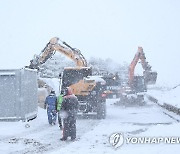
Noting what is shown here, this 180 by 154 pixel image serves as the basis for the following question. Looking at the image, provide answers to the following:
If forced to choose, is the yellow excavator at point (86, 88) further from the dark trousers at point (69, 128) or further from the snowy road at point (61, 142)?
the dark trousers at point (69, 128)

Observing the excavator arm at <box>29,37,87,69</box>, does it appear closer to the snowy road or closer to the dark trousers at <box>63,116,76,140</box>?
the snowy road

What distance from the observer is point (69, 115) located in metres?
13.6

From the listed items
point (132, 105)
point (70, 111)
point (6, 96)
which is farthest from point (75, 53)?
point (6, 96)

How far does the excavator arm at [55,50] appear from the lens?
26.4 meters

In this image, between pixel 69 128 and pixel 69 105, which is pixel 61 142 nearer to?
pixel 69 128

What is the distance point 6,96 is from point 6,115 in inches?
20.4

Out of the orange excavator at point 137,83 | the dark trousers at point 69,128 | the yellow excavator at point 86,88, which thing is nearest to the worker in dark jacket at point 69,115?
the dark trousers at point 69,128

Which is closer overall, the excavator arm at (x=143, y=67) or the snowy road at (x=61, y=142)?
the snowy road at (x=61, y=142)

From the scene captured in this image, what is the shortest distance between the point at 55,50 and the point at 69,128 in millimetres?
14426

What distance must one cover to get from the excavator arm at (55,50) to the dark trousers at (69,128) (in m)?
12.8

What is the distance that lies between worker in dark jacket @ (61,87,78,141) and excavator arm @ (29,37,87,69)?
1241 centimetres

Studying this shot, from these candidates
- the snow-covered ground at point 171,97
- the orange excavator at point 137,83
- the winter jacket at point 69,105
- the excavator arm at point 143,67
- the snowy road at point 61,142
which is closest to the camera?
the snowy road at point 61,142

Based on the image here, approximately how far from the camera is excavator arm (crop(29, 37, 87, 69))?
86.7 feet

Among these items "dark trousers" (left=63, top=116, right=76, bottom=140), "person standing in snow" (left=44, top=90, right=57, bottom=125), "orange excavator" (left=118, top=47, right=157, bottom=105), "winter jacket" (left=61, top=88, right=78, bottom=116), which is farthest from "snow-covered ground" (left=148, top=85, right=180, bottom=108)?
"dark trousers" (left=63, top=116, right=76, bottom=140)
